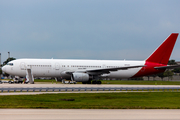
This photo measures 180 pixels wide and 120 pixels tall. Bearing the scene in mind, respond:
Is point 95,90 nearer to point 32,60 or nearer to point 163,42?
point 32,60

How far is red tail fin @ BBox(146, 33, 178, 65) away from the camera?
51.2 m

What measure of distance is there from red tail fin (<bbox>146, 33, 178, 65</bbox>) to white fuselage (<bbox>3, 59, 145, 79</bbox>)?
417 cm

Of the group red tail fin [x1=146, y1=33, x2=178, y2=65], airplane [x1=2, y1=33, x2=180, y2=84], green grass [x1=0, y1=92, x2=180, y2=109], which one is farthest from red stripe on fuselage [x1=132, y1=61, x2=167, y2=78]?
green grass [x1=0, y1=92, x2=180, y2=109]

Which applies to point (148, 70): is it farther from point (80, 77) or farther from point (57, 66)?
point (57, 66)

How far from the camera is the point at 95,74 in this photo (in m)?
47.8

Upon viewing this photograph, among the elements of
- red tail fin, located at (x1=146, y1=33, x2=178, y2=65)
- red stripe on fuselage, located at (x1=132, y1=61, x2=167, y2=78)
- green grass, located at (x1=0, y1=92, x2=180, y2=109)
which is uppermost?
red tail fin, located at (x1=146, y1=33, x2=178, y2=65)

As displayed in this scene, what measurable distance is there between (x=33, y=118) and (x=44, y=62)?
114 ft

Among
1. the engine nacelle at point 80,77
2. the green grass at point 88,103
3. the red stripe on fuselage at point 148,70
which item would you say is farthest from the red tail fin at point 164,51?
the green grass at point 88,103

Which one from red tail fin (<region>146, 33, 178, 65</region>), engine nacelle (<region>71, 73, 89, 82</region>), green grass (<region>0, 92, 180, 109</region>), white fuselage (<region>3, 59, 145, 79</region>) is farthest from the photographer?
red tail fin (<region>146, 33, 178, 65</region>)

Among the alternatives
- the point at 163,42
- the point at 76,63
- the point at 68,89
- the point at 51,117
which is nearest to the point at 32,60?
the point at 76,63

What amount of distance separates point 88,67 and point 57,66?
5.77m

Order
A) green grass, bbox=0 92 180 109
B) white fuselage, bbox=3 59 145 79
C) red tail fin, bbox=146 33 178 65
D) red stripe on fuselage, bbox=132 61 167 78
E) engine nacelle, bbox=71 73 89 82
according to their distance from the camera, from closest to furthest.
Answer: green grass, bbox=0 92 180 109 → engine nacelle, bbox=71 73 89 82 → white fuselage, bbox=3 59 145 79 → red tail fin, bbox=146 33 178 65 → red stripe on fuselage, bbox=132 61 167 78

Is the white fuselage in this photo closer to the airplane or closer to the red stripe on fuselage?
the airplane

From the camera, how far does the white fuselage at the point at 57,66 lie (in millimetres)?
46375
